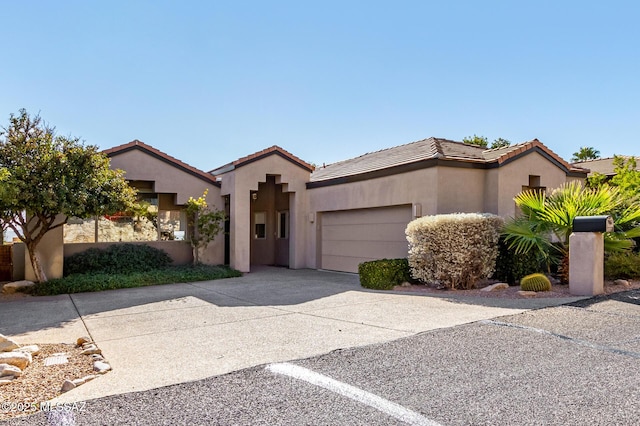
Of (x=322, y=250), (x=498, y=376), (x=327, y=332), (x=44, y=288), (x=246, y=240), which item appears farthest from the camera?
(x=322, y=250)

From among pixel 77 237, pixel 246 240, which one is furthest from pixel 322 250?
pixel 77 237

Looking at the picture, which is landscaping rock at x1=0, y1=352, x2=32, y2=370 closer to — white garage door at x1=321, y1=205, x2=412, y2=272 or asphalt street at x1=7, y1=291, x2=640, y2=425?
asphalt street at x1=7, y1=291, x2=640, y2=425

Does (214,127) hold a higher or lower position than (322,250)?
higher

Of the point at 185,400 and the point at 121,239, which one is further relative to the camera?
the point at 121,239

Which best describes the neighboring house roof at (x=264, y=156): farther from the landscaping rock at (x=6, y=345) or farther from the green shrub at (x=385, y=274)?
the landscaping rock at (x=6, y=345)

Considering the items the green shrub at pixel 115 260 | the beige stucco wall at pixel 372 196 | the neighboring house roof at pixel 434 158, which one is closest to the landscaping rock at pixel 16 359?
the green shrub at pixel 115 260

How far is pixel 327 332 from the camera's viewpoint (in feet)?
21.4

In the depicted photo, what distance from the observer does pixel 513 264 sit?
1056cm

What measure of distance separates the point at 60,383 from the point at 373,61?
13.5 m

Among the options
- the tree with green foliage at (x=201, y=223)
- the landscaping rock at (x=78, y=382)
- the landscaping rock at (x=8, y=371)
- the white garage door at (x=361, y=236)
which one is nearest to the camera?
the landscaping rock at (x=78, y=382)

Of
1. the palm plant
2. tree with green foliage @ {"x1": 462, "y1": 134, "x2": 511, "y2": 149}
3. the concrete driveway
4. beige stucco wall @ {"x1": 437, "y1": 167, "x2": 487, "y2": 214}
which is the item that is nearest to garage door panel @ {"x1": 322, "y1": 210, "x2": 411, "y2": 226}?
beige stucco wall @ {"x1": 437, "y1": 167, "x2": 487, "y2": 214}

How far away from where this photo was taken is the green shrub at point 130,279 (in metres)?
11.9

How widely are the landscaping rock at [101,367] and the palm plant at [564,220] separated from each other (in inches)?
340

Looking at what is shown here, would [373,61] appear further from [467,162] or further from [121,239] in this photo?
[121,239]
